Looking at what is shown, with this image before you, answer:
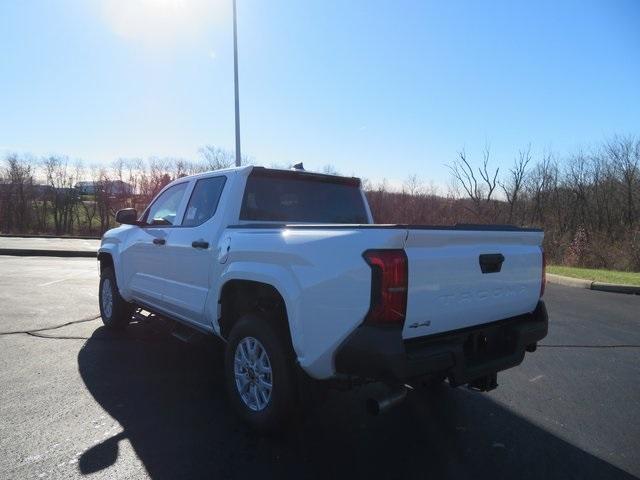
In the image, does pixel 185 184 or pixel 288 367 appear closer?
pixel 288 367

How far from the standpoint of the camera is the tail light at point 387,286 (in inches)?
106

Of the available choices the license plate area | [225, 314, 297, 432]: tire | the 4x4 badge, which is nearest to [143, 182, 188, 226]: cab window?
[225, 314, 297, 432]: tire

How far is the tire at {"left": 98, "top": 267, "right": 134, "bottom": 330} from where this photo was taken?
6180 millimetres

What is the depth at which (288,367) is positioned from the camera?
10.6 feet

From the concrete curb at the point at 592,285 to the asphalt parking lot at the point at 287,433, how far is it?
6.98 metres

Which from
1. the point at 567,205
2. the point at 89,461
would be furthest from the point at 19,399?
the point at 567,205

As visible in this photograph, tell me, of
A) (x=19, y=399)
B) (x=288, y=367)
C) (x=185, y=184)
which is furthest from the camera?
(x=185, y=184)

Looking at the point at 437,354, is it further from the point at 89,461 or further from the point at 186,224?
the point at 186,224

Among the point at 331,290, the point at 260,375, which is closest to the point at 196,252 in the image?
the point at 260,375

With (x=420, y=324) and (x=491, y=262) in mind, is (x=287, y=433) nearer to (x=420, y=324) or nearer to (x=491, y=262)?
(x=420, y=324)

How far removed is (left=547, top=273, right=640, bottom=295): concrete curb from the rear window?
9.70m

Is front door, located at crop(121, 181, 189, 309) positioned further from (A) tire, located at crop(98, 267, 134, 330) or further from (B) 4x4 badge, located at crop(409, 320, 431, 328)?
(B) 4x4 badge, located at crop(409, 320, 431, 328)

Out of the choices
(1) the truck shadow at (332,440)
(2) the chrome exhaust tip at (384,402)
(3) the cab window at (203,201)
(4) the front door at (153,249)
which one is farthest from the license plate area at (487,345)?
(4) the front door at (153,249)

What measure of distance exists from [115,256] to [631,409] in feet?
18.8
